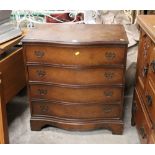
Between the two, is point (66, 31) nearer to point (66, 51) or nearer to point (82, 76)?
point (66, 51)

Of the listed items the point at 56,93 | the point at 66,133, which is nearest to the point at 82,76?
the point at 56,93

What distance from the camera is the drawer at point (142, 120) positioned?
1.44m

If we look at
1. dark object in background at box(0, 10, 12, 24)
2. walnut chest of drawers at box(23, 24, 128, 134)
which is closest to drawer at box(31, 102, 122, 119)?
walnut chest of drawers at box(23, 24, 128, 134)

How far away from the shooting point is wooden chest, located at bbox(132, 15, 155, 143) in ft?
4.48

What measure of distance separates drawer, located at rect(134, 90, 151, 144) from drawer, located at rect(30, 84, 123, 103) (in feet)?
0.42

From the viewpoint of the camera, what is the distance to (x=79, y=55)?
1589mm

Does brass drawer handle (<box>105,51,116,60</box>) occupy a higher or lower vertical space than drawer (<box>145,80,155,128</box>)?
higher

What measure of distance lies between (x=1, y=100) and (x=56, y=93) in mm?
713

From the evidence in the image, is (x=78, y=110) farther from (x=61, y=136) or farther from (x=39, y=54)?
(x=39, y=54)

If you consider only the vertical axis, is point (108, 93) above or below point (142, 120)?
above

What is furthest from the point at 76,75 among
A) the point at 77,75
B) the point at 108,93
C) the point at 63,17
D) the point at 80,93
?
the point at 63,17

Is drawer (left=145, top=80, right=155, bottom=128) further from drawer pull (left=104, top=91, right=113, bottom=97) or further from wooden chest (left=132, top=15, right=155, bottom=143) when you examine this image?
drawer pull (left=104, top=91, right=113, bottom=97)

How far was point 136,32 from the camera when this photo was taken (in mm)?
2342

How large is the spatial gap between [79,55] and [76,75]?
0.46ft
